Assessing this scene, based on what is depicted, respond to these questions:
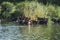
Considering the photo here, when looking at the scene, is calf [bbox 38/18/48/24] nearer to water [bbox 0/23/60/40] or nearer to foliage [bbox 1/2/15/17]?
foliage [bbox 1/2/15/17]

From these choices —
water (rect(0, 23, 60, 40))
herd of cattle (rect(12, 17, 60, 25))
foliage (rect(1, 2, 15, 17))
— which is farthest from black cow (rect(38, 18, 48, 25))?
water (rect(0, 23, 60, 40))

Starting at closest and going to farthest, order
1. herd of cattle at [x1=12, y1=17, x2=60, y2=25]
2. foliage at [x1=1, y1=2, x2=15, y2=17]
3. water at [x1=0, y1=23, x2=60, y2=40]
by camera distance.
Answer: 1. water at [x1=0, y1=23, x2=60, y2=40]
2. herd of cattle at [x1=12, y1=17, x2=60, y2=25]
3. foliage at [x1=1, y1=2, x2=15, y2=17]

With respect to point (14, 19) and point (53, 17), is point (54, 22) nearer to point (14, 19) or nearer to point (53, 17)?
point (53, 17)

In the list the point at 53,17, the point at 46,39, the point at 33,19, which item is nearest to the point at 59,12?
the point at 53,17

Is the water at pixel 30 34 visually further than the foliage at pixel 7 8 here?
No

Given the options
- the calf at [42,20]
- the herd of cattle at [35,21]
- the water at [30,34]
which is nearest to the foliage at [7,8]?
the herd of cattle at [35,21]

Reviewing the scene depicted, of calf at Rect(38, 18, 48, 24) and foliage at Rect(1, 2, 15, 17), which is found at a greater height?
foliage at Rect(1, 2, 15, 17)

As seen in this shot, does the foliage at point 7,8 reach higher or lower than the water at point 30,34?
higher

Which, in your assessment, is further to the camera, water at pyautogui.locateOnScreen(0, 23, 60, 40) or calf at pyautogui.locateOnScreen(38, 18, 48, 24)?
calf at pyautogui.locateOnScreen(38, 18, 48, 24)

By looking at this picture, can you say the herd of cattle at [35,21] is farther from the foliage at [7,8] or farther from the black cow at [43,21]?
the foliage at [7,8]

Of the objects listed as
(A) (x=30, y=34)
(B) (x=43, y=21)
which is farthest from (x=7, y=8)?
(A) (x=30, y=34)

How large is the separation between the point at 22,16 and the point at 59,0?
1157 cm

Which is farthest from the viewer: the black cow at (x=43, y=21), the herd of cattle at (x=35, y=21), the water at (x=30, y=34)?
the black cow at (x=43, y=21)

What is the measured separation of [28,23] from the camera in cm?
4869
